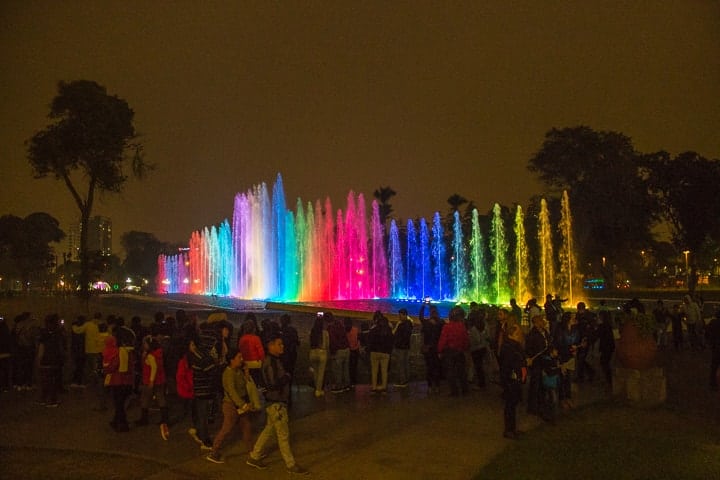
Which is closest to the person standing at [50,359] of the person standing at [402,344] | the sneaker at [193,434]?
the sneaker at [193,434]

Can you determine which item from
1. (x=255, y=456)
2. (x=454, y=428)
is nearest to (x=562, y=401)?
(x=454, y=428)

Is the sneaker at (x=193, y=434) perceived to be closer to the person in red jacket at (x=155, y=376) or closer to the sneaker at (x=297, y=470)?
the person in red jacket at (x=155, y=376)

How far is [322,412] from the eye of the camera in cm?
1111

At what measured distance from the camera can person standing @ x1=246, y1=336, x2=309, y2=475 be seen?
7.78m

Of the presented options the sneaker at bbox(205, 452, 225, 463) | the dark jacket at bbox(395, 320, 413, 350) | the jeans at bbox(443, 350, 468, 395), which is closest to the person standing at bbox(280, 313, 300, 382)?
the dark jacket at bbox(395, 320, 413, 350)

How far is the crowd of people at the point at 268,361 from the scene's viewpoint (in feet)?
28.1

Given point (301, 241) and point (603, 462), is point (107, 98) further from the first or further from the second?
point (603, 462)

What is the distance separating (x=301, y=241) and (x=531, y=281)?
17.1 m

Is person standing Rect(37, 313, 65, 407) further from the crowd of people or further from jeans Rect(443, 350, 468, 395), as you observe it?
jeans Rect(443, 350, 468, 395)

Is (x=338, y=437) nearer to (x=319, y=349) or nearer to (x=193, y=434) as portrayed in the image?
(x=193, y=434)

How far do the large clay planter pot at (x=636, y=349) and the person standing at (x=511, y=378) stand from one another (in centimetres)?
327

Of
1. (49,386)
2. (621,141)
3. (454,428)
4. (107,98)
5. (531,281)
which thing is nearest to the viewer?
(454,428)

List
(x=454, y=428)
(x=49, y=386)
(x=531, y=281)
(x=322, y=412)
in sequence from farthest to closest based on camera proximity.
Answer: (x=531, y=281) → (x=49, y=386) → (x=322, y=412) → (x=454, y=428)

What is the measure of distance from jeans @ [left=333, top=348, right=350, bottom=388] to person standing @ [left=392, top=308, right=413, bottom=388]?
101cm
